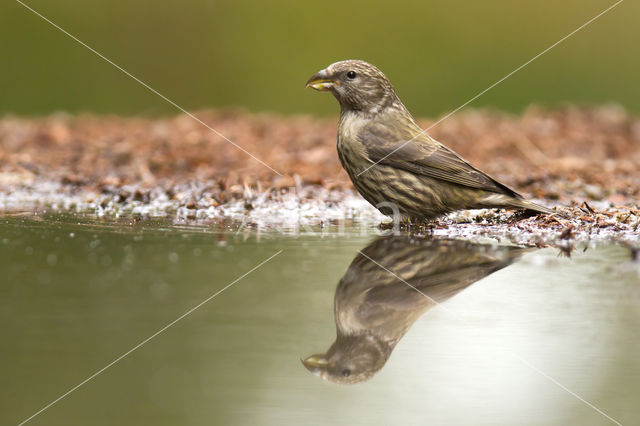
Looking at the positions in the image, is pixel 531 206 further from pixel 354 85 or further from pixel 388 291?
pixel 388 291

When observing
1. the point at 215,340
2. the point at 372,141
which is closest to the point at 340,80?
the point at 372,141

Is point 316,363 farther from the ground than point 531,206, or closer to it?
closer to it

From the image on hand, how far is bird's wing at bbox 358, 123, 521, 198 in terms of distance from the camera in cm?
457

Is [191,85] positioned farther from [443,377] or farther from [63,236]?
[443,377]

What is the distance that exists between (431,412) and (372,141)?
302cm

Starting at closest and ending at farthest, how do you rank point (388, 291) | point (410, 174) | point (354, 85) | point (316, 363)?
1. point (316, 363)
2. point (388, 291)
3. point (410, 174)
4. point (354, 85)

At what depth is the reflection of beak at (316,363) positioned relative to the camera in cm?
209

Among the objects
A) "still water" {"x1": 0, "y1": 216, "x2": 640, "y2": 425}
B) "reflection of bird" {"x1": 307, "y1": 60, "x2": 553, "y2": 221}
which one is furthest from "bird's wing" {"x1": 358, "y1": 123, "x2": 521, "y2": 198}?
"still water" {"x1": 0, "y1": 216, "x2": 640, "y2": 425}

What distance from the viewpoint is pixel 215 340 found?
2.26 m

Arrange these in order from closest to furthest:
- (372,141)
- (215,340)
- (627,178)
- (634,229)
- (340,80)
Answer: (215,340) < (634,229) < (372,141) < (340,80) < (627,178)

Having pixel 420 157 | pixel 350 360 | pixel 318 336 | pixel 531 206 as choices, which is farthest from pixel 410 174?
pixel 350 360

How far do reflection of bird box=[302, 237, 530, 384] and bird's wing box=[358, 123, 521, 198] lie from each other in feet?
2.40

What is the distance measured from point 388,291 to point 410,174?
201 centimetres

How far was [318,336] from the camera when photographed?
2359 mm
